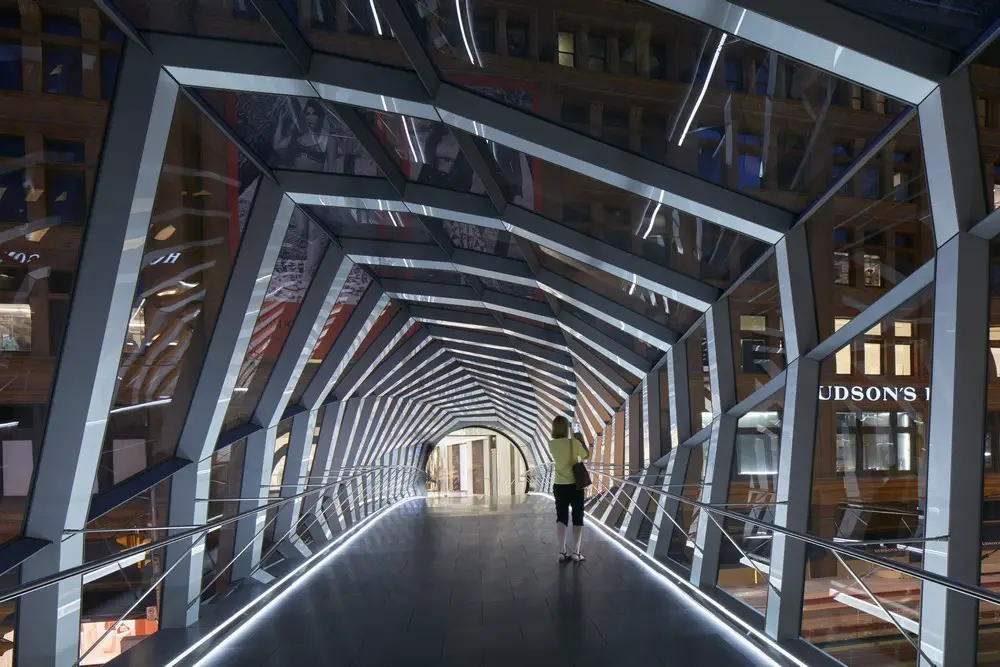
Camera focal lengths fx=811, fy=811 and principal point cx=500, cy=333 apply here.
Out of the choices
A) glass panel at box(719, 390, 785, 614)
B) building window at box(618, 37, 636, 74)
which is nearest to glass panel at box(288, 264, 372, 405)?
glass panel at box(719, 390, 785, 614)

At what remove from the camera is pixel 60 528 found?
5125 mm

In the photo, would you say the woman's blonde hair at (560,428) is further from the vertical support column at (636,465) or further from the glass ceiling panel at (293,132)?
the glass ceiling panel at (293,132)

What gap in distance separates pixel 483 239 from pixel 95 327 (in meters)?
5.78

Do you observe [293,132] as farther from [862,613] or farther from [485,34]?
[862,613]

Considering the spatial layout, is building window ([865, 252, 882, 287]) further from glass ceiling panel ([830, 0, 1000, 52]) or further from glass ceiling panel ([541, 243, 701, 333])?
glass ceiling panel ([541, 243, 701, 333])

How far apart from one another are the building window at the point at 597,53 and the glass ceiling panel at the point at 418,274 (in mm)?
7524

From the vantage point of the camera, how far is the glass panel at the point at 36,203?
4629 mm

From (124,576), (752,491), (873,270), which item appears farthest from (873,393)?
(124,576)

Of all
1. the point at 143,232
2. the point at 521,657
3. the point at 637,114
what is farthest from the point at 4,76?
the point at 521,657

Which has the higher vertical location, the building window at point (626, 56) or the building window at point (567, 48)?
the building window at point (567, 48)

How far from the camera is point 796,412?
630cm

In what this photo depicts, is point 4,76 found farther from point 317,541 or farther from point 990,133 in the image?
→ point 317,541

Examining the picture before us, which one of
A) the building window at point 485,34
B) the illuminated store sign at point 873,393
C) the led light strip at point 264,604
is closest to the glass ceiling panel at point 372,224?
the led light strip at point 264,604

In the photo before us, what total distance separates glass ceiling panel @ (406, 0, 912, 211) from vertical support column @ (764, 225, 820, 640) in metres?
0.54
